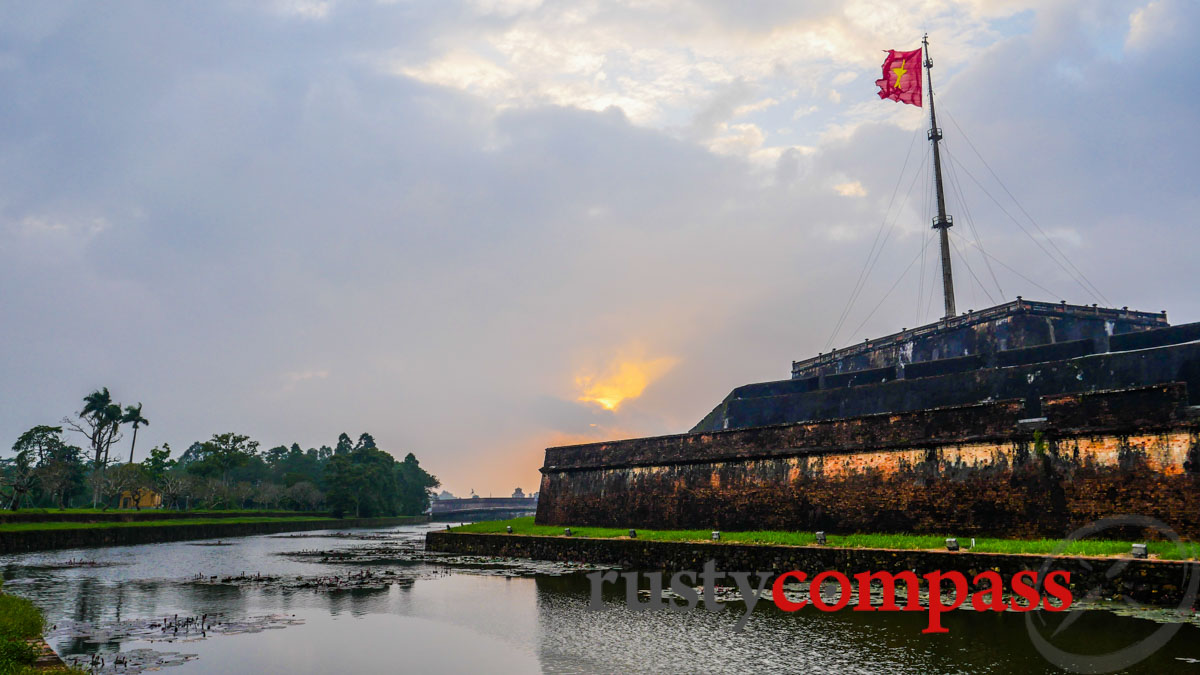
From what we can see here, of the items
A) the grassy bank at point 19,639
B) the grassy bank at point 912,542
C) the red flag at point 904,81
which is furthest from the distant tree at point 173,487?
the red flag at point 904,81

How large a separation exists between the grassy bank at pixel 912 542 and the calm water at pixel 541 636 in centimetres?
250

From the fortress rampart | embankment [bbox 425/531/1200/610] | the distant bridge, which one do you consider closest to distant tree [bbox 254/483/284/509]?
the distant bridge

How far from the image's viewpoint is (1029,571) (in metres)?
13.5

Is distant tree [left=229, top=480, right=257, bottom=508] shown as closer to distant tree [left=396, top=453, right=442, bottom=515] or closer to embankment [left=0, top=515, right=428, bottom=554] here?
embankment [left=0, top=515, right=428, bottom=554]

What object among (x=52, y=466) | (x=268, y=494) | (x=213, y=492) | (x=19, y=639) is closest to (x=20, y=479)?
(x=52, y=466)

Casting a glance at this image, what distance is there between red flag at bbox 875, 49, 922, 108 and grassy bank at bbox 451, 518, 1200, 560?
Result: 19479 mm

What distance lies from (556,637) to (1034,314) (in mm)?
24922

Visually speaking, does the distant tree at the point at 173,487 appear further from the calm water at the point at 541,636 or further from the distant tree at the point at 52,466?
the calm water at the point at 541,636

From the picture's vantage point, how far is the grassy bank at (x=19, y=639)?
6715 millimetres

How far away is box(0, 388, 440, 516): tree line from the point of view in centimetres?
4653

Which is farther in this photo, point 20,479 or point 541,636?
point 20,479

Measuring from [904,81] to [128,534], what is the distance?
3799 centimetres

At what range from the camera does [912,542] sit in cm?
1681

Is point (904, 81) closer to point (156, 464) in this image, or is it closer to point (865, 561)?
point (865, 561)
